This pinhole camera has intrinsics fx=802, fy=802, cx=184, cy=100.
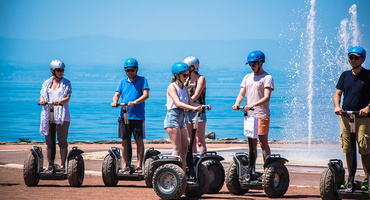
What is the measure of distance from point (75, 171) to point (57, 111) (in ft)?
3.34

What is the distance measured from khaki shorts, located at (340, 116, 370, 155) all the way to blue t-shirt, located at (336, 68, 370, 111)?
6.5 inches

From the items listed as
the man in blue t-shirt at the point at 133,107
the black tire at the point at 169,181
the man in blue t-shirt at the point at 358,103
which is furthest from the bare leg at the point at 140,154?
the man in blue t-shirt at the point at 358,103

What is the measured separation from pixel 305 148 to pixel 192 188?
10.5 m

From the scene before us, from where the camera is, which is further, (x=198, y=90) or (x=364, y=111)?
(x=198, y=90)

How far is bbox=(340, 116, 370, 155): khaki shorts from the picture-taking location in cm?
962

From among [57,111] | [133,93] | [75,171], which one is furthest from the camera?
[57,111]

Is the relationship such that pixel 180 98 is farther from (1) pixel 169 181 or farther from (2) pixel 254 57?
(2) pixel 254 57

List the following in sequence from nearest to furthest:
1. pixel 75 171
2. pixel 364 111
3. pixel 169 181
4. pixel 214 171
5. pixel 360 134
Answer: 1. pixel 364 111
2. pixel 360 134
3. pixel 169 181
4. pixel 214 171
5. pixel 75 171

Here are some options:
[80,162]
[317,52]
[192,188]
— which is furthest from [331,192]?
[317,52]

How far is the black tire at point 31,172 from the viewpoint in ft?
38.7

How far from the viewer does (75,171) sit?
38.4 feet

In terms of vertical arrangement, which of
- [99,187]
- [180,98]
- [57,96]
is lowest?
[99,187]

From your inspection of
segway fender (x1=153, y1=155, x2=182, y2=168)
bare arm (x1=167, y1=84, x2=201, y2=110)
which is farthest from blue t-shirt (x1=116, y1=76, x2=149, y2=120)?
segway fender (x1=153, y1=155, x2=182, y2=168)

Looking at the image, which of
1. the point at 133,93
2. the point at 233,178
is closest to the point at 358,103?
the point at 233,178
